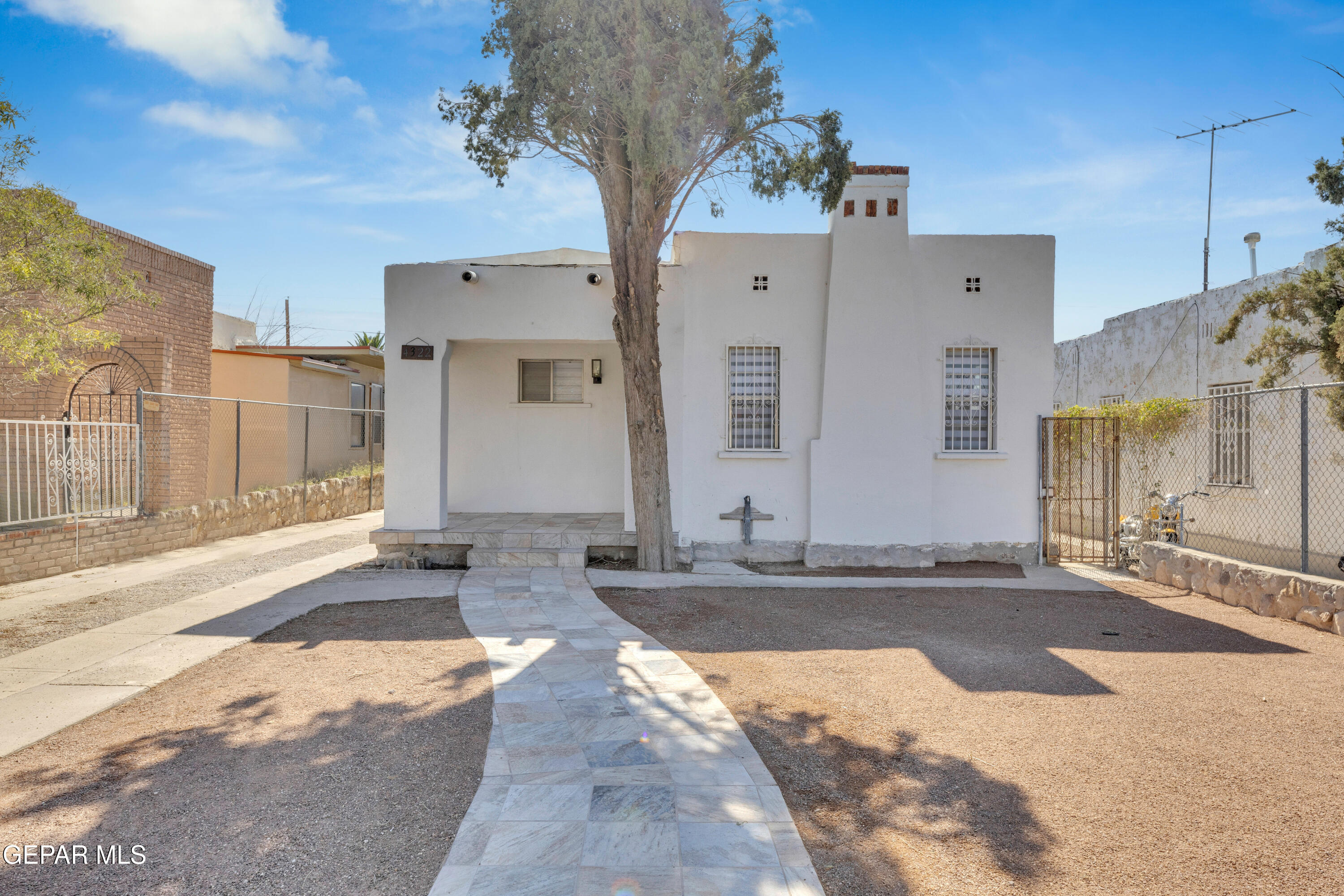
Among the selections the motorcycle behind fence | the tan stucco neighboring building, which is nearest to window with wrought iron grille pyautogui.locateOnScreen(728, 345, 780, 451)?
the motorcycle behind fence

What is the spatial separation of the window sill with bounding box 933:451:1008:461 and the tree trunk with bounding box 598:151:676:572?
11.5 ft

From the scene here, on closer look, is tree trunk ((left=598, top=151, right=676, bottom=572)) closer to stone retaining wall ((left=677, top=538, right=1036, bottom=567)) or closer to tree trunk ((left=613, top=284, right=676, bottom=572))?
tree trunk ((left=613, top=284, right=676, bottom=572))

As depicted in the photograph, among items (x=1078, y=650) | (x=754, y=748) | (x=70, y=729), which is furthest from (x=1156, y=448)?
(x=70, y=729)

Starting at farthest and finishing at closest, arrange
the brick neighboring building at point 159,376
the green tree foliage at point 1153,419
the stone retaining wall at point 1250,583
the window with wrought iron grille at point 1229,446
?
the brick neighboring building at point 159,376 < the green tree foliage at point 1153,419 < the window with wrought iron grille at point 1229,446 < the stone retaining wall at point 1250,583

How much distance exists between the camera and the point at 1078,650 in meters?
6.02

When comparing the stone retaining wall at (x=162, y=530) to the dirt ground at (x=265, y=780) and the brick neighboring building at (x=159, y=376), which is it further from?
the dirt ground at (x=265, y=780)

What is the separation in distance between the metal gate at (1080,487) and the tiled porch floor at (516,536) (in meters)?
5.38

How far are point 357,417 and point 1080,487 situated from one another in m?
16.1

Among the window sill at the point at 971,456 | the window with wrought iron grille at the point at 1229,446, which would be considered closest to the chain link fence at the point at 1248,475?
the window with wrought iron grille at the point at 1229,446

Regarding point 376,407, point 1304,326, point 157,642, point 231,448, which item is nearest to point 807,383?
point 1304,326

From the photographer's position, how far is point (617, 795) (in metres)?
3.45

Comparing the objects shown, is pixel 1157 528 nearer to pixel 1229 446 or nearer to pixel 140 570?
pixel 1229 446

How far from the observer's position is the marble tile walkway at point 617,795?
9.16 feet

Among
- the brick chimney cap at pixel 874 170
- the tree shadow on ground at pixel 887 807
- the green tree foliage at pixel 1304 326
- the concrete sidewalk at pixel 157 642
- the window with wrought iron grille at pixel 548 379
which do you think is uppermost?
the brick chimney cap at pixel 874 170
